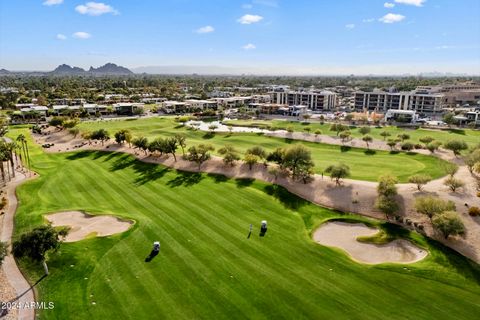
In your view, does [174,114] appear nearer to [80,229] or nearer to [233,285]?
[80,229]

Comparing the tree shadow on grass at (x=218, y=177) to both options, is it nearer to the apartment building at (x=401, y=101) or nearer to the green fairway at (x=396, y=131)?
the green fairway at (x=396, y=131)

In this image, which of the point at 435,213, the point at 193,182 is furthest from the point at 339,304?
the point at 193,182

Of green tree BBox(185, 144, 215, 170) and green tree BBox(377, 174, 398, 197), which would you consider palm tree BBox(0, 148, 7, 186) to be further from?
green tree BBox(377, 174, 398, 197)

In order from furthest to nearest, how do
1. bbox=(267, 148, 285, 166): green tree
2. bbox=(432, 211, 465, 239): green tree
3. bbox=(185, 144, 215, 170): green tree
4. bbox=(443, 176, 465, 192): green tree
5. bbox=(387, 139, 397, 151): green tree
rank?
bbox=(387, 139, 397, 151): green tree → bbox=(185, 144, 215, 170): green tree → bbox=(267, 148, 285, 166): green tree → bbox=(443, 176, 465, 192): green tree → bbox=(432, 211, 465, 239): green tree

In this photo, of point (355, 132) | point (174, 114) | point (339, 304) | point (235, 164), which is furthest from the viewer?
point (174, 114)

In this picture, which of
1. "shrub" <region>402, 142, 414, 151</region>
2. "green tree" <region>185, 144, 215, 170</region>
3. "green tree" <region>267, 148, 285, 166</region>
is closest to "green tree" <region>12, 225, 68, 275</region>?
"green tree" <region>185, 144, 215, 170</region>

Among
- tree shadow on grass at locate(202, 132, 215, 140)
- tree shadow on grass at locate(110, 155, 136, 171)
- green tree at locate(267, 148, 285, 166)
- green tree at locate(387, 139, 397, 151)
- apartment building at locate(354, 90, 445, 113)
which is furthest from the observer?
apartment building at locate(354, 90, 445, 113)
